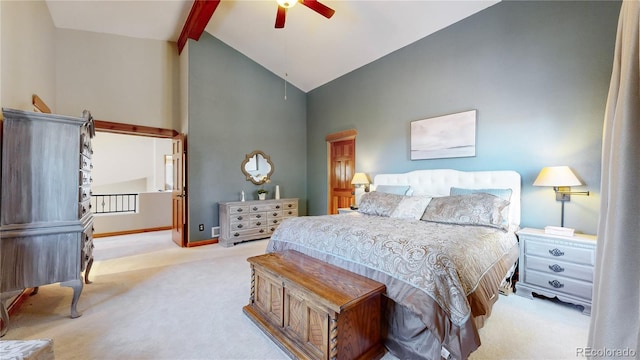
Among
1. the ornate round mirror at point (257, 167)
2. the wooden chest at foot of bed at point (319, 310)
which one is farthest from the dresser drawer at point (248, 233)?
the wooden chest at foot of bed at point (319, 310)

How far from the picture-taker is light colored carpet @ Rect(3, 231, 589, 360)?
183cm

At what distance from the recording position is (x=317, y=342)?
5.49 feet

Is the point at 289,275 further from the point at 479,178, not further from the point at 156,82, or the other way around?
the point at 156,82

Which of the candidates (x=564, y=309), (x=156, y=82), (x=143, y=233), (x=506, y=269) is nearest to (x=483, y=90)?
(x=506, y=269)

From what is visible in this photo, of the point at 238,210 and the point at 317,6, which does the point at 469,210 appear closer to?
the point at 317,6

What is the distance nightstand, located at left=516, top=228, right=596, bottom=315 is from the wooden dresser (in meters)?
3.94

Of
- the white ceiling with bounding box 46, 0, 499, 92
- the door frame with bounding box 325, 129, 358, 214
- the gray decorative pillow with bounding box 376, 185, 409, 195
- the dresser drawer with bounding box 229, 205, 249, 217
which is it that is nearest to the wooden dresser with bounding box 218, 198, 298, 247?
the dresser drawer with bounding box 229, 205, 249, 217

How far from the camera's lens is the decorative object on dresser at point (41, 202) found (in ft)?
6.55

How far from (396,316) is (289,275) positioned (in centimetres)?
84

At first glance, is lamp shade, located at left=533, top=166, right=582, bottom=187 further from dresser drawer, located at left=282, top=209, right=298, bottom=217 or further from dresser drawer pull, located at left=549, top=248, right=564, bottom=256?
dresser drawer, located at left=282, top=209, right=298, bottom=217

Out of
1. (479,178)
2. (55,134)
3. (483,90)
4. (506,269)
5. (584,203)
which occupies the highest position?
(483,90)

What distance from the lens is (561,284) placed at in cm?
245

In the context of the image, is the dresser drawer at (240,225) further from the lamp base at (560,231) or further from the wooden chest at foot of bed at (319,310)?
the lamp base at (560,231)

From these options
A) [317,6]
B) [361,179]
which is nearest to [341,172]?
[361,179]
